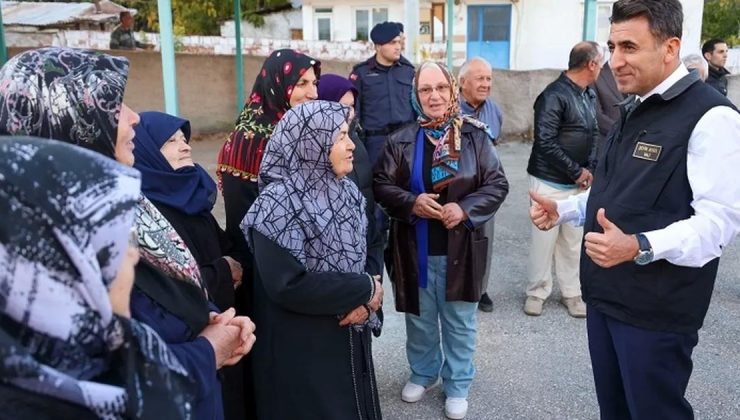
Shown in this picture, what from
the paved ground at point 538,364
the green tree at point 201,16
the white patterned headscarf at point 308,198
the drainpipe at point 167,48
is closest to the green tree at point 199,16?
the green tree at point 201,16

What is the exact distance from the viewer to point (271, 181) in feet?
7.44

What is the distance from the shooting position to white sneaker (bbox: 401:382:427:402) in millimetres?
3178

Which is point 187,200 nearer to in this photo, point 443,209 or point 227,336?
point 227,336

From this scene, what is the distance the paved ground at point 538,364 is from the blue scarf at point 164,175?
1.51 meters

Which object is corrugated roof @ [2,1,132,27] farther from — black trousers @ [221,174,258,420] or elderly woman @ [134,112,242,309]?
elderly woman @ [134,112,242,309]

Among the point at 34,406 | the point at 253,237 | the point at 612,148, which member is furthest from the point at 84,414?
the point at 612,148

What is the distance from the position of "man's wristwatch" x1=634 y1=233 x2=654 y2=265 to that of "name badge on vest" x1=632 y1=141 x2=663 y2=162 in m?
0.27

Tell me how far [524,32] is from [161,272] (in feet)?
64.6

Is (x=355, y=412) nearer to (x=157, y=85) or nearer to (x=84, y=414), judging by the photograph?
(x=84, y=414)

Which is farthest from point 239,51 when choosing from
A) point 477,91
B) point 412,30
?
point 477,91

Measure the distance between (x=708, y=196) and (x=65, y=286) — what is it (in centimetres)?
176

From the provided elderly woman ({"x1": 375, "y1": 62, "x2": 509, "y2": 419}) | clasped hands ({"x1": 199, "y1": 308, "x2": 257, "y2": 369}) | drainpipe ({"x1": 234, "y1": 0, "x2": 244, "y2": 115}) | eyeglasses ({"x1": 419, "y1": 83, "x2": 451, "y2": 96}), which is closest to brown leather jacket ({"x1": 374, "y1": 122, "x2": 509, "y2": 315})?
elderly woman ({"x1": 375, "y1": 62, "x2": 509, "y2": 419})

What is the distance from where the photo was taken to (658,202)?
1.97 meters

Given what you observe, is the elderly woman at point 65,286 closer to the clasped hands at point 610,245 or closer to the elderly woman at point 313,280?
the elderly woman at point 313,280
